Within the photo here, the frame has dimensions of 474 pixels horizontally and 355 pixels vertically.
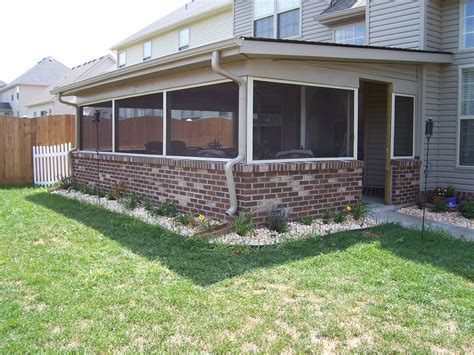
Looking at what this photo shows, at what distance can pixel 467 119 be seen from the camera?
8891mm

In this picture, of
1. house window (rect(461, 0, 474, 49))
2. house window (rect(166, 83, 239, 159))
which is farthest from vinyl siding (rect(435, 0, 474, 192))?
house window (rect(166, 83, 239, 159))

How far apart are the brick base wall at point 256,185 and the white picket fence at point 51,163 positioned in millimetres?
4967

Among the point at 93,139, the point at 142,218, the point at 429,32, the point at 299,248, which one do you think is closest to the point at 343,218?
the point at 299,248

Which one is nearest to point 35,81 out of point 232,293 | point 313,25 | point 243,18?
point 243,18

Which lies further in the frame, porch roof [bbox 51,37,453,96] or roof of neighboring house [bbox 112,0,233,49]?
roof of neighboring house [bbox 112,0,233,49]

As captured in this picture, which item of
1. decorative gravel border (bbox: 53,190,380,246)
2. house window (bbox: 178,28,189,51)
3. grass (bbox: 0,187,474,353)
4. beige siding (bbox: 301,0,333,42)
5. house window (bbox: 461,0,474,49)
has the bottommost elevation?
grass (bbox: 0,187,474,353)

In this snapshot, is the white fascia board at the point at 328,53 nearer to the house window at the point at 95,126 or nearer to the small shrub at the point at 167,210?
the small shrub at the point at 167,210

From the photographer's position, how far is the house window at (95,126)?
1016cm

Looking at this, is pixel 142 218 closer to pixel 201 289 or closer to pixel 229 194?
pixel 229 194

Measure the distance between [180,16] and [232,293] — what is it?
18198 millimetres

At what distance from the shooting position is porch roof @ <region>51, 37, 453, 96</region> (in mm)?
5891

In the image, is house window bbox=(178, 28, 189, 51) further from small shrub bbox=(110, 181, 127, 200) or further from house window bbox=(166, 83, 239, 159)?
house window bbox=(166, 83, 239, 159)

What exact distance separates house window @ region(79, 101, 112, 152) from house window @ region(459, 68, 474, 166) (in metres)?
7.23

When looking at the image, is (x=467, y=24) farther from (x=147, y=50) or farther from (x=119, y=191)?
(x=147, y=50)
